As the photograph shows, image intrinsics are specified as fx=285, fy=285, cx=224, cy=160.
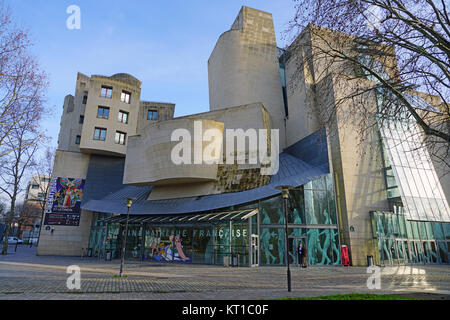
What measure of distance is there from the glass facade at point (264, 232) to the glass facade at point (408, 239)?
12.1ft

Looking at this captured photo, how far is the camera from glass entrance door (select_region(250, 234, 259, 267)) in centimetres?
1964

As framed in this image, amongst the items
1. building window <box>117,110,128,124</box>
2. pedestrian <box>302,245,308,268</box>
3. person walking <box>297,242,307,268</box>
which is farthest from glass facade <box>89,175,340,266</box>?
building window <box>117,110,128,124</box>

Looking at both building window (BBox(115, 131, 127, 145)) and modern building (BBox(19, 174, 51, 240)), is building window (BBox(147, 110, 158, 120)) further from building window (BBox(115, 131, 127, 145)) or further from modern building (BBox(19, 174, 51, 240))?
modern building (BBox(19, 174, 51, 240))

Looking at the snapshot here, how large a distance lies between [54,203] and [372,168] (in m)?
32.3

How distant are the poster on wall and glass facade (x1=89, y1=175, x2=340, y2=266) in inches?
562

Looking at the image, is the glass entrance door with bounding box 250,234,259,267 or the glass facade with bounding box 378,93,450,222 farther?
the glass facade with bounding box 378,93,450,222

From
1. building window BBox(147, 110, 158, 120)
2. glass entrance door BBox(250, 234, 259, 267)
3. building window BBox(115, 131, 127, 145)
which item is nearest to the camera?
glass entrance door BBox(250, 234, 259, 267)

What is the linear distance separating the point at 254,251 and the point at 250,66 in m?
22.7

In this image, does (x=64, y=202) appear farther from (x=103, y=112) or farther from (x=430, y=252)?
(x=430, y=252)

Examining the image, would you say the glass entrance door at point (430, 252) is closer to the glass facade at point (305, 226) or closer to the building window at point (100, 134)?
the glass facade at point (305, 226)

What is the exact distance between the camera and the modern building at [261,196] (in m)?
20.9

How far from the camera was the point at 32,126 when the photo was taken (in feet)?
58.7

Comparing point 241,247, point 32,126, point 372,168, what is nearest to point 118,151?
point 32,126

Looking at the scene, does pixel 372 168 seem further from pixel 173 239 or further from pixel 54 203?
pixel 54 203
